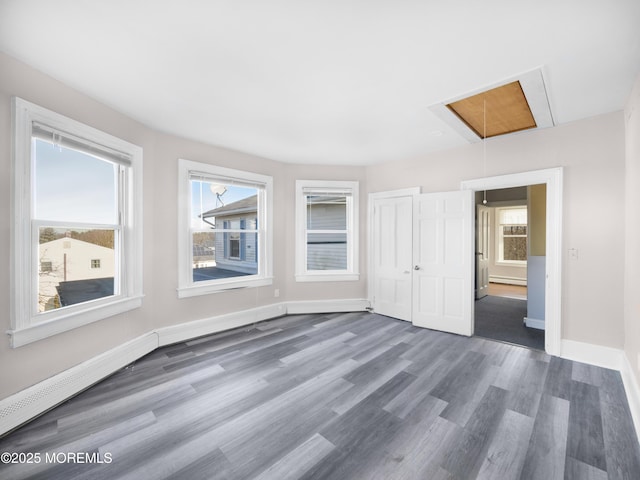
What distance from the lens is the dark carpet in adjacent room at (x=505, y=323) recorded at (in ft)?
12.0

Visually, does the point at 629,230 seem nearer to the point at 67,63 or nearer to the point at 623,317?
the point at 623,317

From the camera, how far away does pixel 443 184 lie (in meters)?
4.03

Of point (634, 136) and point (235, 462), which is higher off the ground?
point (634, 136)

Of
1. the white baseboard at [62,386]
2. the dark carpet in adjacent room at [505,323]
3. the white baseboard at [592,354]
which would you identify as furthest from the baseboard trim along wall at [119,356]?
the white baseboard at [592,354]

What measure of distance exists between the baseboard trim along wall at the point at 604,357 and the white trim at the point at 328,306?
8.54 feet

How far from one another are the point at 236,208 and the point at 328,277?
6.12 ft

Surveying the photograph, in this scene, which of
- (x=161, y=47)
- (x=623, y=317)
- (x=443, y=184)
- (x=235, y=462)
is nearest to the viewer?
(x=235, y=462)

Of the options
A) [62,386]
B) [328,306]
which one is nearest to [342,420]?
[62,386]

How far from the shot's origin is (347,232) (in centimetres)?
488

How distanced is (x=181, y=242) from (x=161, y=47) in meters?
2.24

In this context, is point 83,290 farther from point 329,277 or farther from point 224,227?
point 329,277

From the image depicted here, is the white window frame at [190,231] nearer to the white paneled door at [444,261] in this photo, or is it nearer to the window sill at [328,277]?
the window sill at [328,277]

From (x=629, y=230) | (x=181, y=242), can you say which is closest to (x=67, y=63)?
(x=181, y=242)

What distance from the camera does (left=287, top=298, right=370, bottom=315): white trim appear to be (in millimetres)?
4727
